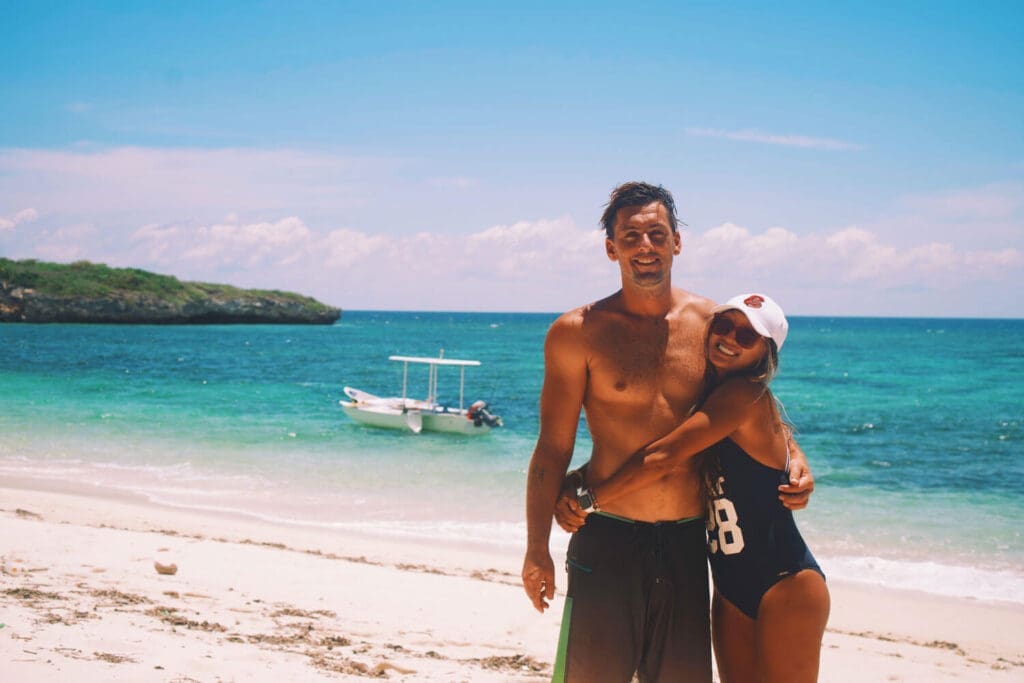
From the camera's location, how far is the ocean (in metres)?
10.3

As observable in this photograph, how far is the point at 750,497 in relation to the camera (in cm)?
261

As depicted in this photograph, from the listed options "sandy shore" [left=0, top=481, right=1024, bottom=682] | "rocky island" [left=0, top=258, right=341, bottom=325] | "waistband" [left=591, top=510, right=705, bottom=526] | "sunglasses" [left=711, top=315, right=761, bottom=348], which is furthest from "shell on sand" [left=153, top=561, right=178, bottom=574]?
"rocky island" [left=0, top=258, right=341, bottom=325]

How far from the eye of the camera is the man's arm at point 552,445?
280 centimetres

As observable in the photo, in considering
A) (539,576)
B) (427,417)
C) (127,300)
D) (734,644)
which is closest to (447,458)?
(427,417)

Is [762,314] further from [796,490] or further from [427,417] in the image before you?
[427,417]

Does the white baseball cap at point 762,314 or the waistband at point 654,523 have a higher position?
the white baseball cap at point 762,314

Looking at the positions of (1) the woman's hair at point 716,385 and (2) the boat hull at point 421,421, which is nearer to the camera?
(1) the woman's hair at point 716,385

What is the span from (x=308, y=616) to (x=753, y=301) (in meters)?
4.69

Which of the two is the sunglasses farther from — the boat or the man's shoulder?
the boat

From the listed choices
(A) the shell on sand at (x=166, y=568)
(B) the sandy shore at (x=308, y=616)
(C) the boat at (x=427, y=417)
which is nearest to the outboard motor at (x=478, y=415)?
(C) the boat at (x=427, y=417)

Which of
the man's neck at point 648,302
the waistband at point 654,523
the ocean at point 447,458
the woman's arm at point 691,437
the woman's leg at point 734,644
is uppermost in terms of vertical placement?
the man's neck at point 648,302

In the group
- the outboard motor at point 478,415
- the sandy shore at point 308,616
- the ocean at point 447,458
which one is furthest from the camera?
the outboard motor at point 478,415

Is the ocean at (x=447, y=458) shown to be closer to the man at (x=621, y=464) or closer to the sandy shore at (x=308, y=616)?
the sandy shore at (x=308, y=616)

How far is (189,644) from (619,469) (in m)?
3.22
